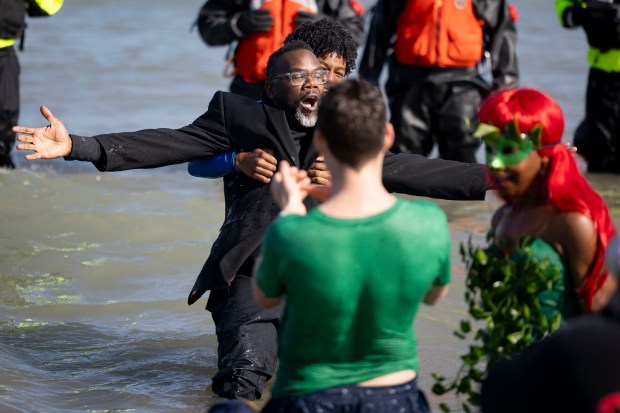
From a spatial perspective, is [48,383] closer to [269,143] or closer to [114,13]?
[269,143]

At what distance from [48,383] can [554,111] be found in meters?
2.86

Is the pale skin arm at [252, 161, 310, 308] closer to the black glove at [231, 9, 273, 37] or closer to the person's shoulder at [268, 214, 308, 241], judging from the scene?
the person's shoulder at [268, 214, 308, 241]

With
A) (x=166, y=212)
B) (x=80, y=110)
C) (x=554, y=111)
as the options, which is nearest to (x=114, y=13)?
(x=80, y=110)

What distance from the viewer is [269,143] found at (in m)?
5.22

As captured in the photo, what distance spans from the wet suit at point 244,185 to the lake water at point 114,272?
365 millimetres

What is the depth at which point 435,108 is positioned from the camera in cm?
934

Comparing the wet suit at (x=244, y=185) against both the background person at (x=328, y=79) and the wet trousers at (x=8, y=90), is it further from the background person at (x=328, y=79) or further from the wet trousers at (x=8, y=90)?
the wet trousers at (x=8, y=90)

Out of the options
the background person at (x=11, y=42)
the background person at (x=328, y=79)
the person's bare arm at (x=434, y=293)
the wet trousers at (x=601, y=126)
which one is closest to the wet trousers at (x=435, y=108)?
the wet trousers at (x=601, y=126)

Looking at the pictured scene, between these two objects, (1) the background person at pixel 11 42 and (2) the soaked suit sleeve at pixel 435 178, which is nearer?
(2) the soaked suit sleeve at pixel 435 178

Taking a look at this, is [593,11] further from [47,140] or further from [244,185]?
[47,140]

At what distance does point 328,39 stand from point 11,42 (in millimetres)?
4012

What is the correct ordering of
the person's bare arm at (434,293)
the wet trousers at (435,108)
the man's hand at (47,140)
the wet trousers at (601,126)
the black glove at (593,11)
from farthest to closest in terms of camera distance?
the wet trousers at (601,126), the black glove at (593,11), the wet trousers at (435,108), the man's hand at (47,140), the person's bare arm at (434,293)

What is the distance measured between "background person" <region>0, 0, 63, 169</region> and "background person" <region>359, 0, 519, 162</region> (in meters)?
2.53

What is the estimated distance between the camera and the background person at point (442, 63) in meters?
9.09
